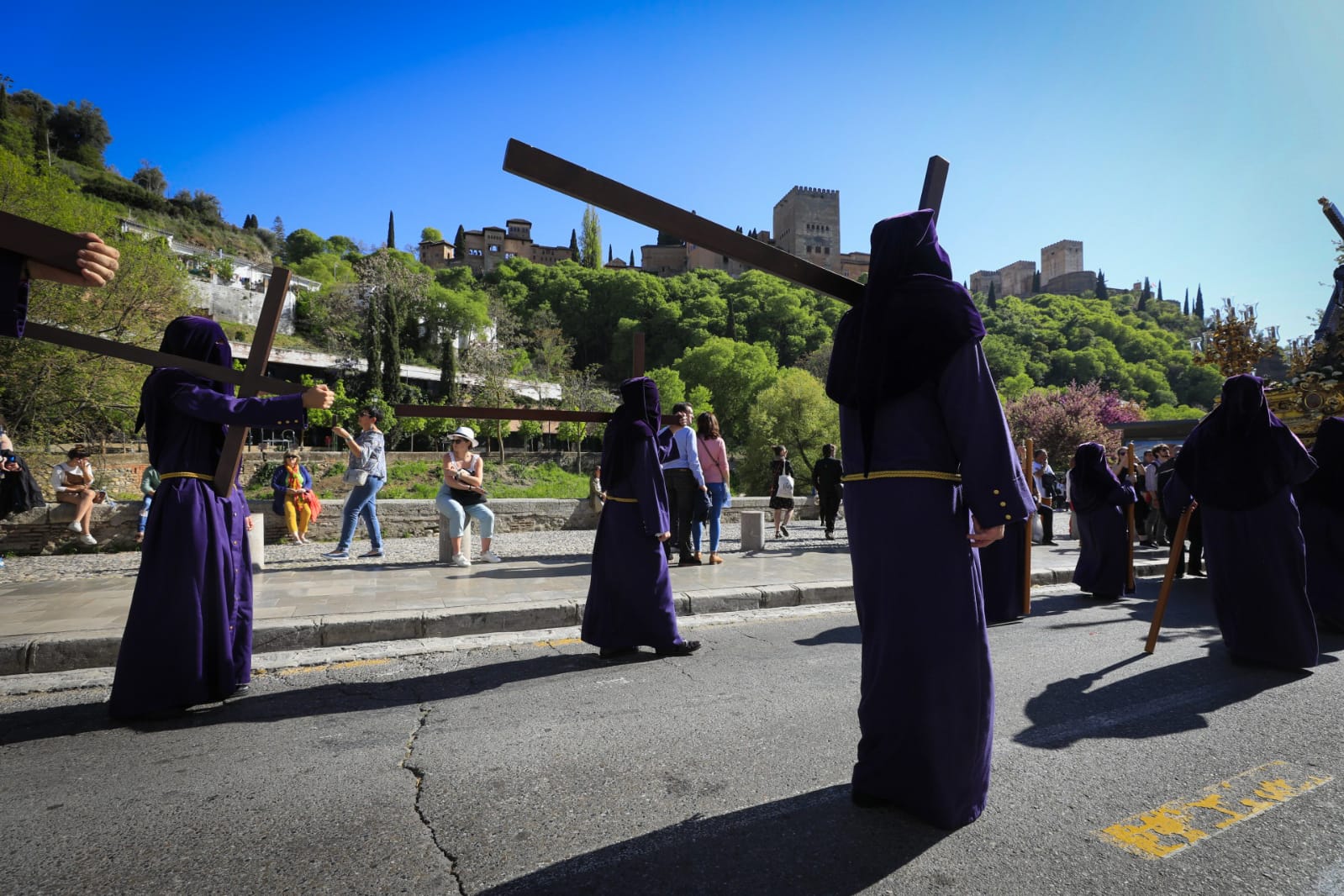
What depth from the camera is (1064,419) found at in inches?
1730

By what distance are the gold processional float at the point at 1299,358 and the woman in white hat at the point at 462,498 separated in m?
10.7

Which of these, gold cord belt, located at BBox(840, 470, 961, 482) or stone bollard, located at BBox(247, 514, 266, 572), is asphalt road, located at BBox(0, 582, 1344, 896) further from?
stone bollard, located at BBox(247, 514, 266, 572)

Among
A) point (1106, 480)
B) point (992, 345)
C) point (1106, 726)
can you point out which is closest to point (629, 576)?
point (1106, 726)

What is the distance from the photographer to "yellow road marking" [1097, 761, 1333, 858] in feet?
8.34

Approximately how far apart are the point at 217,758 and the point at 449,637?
9.42 feet

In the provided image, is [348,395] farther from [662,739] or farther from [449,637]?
[662,739]

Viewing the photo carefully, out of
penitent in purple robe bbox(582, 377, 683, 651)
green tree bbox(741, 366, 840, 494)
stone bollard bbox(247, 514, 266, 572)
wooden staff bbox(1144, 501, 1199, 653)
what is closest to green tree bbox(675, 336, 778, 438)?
green tree bbox(741, 366, 840, 494)

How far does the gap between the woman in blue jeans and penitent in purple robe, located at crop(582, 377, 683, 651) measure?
210 inches

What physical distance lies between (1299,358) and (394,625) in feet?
50.4

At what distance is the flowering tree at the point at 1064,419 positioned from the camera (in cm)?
4219

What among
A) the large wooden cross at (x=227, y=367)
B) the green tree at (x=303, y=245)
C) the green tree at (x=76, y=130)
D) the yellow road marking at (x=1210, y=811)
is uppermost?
the green tree at (x=76, y=130)

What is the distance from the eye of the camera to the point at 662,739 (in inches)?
139

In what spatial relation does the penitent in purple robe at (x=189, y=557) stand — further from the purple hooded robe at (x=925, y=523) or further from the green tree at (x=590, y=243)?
the green tree at (x=590, y=243)

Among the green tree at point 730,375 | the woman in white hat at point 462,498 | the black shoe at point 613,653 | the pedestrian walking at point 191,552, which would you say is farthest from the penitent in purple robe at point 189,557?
the green tree at point 730,375
